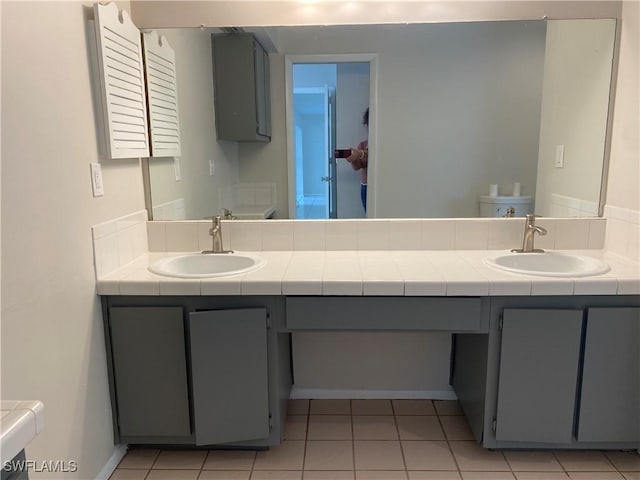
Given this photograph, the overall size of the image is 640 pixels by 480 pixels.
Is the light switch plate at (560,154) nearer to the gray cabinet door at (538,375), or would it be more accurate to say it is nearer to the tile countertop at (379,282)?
the tile countertop at (379,282)

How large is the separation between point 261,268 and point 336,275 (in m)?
0.32

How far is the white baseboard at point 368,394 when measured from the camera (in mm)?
2289

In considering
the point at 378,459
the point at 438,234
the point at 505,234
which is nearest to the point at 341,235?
the point at 438,234

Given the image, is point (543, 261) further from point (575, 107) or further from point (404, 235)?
point (575, 107)

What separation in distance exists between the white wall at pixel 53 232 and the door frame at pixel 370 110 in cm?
81

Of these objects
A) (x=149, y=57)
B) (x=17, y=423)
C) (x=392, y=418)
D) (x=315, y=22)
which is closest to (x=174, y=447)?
(x=392, y=418)

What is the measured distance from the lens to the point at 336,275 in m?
1.69

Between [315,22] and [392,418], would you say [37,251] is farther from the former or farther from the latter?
[392,418]

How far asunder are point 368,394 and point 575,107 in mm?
1707

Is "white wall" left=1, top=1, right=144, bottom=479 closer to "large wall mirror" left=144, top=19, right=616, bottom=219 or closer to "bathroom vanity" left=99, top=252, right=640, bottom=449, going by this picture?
"bathroom vanity" left=99, top=252, right=640, bottom=449

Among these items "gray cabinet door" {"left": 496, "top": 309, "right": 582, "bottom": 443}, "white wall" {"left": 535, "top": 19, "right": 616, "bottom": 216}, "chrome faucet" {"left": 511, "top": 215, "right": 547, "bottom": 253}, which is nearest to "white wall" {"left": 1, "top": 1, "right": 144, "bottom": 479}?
→ "gray cabinet door" {"left": 496, "top": 309, "right": 582, "bottom": 443}

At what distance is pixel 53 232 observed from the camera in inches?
54.3

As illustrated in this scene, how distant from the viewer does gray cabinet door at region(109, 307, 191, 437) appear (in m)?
1.69

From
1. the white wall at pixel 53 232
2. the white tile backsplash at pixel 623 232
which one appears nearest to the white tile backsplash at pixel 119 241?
the white wall at pixel 53 232
